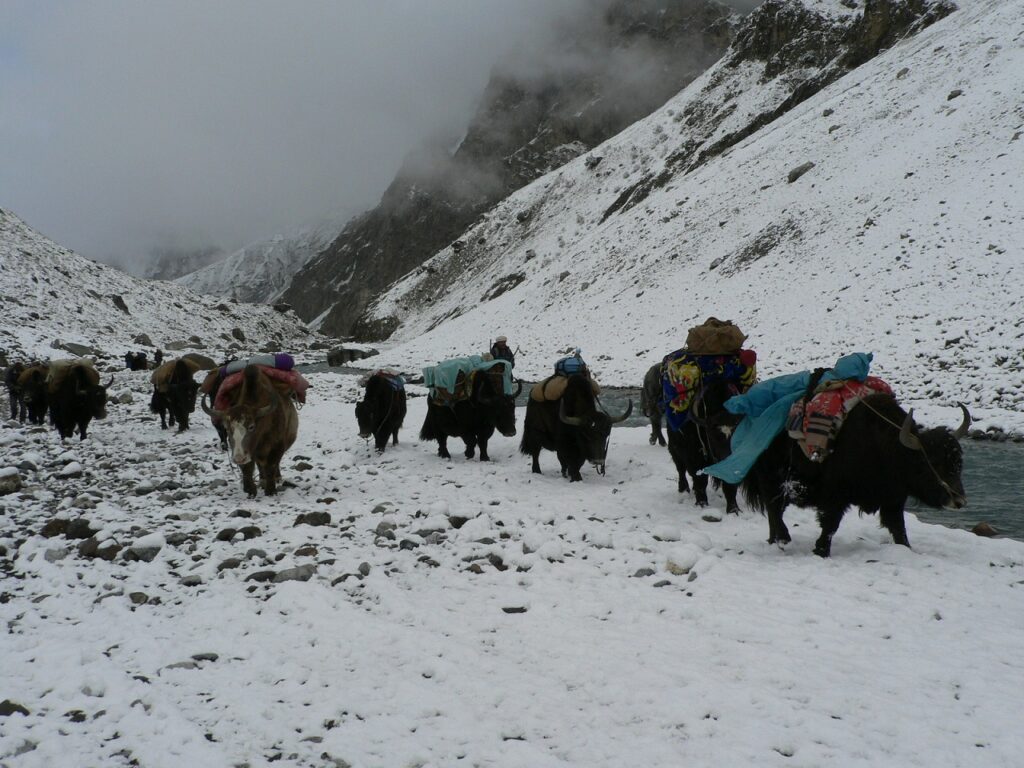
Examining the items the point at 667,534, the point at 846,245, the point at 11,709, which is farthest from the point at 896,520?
the point at 846,245

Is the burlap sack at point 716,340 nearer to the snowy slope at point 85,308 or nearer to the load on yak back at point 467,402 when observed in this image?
the load on yak back at point 467,402

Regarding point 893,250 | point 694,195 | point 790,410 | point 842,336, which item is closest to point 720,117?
point 694,195

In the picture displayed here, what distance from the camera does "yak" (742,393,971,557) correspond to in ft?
13.4

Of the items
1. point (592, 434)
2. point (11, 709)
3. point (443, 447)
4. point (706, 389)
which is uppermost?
point (706, 389)

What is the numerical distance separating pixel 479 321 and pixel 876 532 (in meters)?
38.2

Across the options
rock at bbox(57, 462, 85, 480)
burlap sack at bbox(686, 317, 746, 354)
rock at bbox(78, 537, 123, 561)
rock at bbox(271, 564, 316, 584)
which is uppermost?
burlap sack at bbox(686, 317, 746, 354)

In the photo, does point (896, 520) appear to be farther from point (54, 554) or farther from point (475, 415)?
point (54, 554)

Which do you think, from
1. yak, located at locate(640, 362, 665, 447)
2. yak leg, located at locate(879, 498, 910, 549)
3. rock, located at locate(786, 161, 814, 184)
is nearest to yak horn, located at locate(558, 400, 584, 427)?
yak, located at locate(640, 362, 665, 447)

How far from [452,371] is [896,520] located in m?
5.58

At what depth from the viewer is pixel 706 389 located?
Answer: 5.83 m

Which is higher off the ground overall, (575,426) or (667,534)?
(575,426)

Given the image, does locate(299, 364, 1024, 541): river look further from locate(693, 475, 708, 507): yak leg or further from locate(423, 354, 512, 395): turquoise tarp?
locate(423, 354, 512, 395): turquoise tarp

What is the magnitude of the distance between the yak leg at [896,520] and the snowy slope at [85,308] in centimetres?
2882

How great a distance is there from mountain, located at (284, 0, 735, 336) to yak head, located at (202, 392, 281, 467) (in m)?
109
